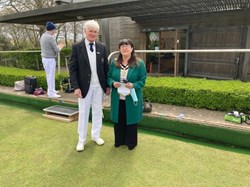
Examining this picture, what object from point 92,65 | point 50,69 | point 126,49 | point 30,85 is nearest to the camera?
point 126,49

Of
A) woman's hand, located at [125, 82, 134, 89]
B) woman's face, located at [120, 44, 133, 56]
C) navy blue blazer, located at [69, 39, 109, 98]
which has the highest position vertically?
woman's face, located at [120, 44, 133, 56]

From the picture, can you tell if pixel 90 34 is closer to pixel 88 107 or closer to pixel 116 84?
pixel 116 84

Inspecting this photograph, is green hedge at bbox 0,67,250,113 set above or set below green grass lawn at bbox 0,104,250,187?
above

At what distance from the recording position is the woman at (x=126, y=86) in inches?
96.3

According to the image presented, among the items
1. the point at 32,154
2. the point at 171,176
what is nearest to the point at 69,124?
the point at 32,154

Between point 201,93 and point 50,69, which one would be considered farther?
point 50,69

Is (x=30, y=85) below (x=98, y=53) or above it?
below

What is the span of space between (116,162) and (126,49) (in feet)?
4.36

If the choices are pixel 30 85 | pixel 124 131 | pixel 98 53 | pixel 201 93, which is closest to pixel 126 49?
pixel 98 53

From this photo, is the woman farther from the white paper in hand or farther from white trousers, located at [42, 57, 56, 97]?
white trousers, located at [42, 57, 56, 97]

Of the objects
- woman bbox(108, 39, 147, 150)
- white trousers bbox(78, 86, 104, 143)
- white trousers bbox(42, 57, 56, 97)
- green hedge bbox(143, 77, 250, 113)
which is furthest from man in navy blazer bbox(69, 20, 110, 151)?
white trousers bbox(42, 57, 56, 97)

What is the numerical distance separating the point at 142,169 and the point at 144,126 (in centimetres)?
129

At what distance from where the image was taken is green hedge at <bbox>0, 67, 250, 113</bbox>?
3.33 meters

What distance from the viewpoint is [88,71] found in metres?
2.49
